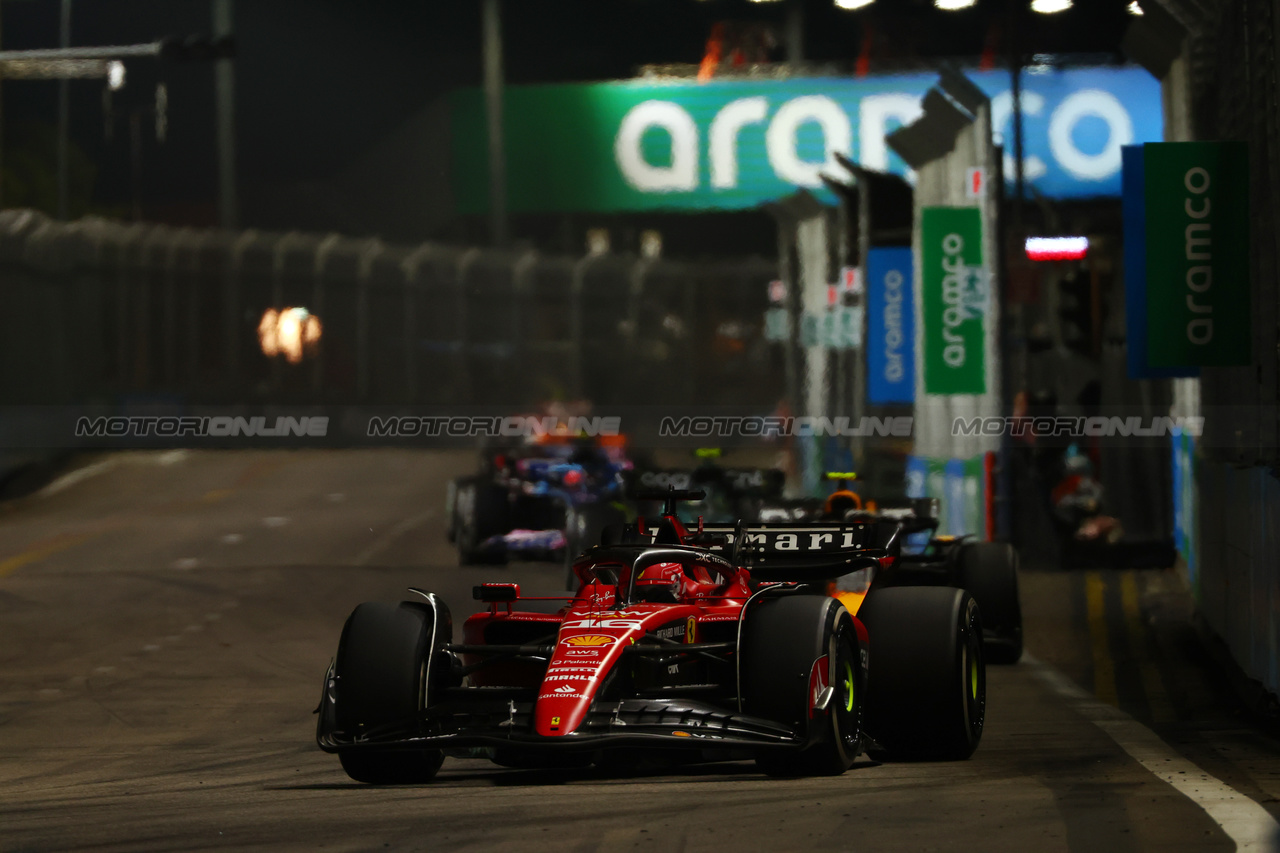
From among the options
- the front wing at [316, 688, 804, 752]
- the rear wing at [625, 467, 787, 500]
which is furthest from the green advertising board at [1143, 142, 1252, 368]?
the front wing at [316, 688, 804, 752]

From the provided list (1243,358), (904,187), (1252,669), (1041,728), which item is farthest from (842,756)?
(904,187)

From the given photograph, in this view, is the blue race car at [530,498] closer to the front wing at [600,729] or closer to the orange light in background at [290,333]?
the front wing at [600,729]

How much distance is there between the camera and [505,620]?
7621mm

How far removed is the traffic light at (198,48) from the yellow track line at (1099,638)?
11.1 m

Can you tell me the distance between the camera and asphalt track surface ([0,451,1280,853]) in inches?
227

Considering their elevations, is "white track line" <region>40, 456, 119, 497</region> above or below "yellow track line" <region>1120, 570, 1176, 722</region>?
above

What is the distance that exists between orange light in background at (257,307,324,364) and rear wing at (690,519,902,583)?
33.0 meters

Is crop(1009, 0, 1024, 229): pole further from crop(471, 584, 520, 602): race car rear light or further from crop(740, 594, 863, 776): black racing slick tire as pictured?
crop(740, 594, 863, 776): black racing slick tire

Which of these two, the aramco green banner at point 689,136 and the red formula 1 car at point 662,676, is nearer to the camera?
the red formula 1 car at point 662,676

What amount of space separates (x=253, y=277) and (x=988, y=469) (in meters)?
27.8

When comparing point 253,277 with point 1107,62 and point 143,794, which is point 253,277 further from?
point 143,794

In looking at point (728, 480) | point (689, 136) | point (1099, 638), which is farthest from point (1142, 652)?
point (689, 136)

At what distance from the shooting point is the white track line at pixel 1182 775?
18.6 ft

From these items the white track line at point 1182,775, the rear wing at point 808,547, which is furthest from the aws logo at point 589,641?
the white track line at point 1182,775
